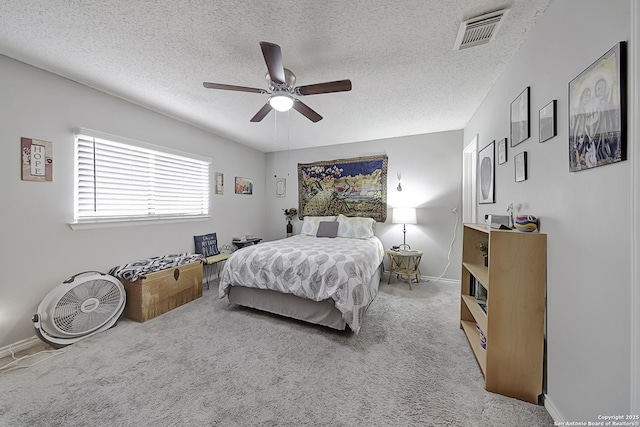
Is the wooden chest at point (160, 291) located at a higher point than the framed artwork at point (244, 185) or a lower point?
lower

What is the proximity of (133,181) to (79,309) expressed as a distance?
1.47 meters

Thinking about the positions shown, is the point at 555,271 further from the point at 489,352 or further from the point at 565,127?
the point at 565,127

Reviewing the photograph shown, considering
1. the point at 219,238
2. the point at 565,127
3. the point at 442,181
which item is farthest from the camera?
the point at 219,238

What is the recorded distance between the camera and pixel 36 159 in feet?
6.68

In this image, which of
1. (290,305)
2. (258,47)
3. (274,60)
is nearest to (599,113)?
(274,60)

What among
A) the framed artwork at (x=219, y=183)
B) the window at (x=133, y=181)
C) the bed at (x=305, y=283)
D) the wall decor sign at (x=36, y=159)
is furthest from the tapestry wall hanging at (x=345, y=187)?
the wall decor sign at (x=36, y=159)

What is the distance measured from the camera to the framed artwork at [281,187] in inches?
195

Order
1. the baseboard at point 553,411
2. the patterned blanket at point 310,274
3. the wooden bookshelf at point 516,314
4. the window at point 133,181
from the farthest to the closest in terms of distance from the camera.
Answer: the window at point 133,181
the patterned blanket at point 310,274
the wooden bookshelf at point 516,314
the baseboard at point 553,411

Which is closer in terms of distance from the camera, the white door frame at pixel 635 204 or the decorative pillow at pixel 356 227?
the white door frame at pixel 635 204

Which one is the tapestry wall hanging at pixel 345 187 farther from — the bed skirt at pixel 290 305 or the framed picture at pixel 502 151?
the bed skirt at pixel 290 305

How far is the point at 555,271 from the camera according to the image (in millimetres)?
1280

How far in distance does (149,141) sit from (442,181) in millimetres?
4350

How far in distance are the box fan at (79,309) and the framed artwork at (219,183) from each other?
1960mm

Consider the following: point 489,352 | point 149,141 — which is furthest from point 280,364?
point 149,141
